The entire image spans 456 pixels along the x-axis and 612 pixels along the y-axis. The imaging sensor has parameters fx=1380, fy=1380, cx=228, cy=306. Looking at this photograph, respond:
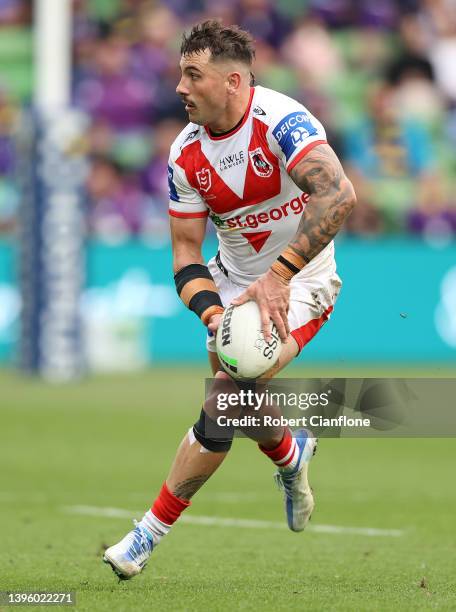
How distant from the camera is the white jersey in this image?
6547mm

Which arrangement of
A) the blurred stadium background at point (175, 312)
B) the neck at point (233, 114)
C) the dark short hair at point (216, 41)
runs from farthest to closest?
the blurred stadium background at point (175, 312), the neck at point (233, 114), the dark short hair at point (216, 41)

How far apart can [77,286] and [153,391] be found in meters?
2.64

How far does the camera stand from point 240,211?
6875 mm

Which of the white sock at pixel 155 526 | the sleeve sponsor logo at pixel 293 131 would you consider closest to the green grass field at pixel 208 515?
the white sock at pixel 155 526

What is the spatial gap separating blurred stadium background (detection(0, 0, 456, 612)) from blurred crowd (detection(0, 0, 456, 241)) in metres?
Result: 0.04

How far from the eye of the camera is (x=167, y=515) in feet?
22.0

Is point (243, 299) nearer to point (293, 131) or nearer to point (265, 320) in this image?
point (265, 320)

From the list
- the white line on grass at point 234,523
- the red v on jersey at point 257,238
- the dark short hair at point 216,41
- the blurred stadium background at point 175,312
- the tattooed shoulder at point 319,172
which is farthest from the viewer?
the white line on grass at point 234,523

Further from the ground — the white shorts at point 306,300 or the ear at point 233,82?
the ear at point 233,82

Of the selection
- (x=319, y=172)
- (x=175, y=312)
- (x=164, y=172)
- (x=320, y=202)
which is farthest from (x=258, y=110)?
(x=164, y=172)

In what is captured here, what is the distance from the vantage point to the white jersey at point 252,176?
6.55 metres

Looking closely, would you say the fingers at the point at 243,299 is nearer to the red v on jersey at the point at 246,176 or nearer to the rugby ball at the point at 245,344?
the rugby ball at the point at 245,344

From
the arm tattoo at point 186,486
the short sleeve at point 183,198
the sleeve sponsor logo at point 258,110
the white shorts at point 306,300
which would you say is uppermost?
the sleeve sponsor logo at point 258,110

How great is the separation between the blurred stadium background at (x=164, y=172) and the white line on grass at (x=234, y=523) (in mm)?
10035
